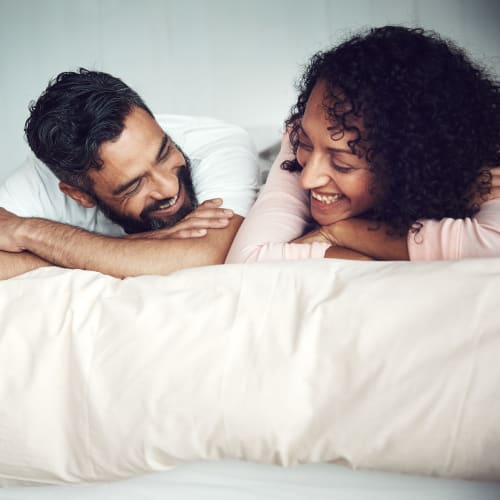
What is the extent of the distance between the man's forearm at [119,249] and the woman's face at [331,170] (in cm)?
26

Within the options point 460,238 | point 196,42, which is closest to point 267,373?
point 460,238

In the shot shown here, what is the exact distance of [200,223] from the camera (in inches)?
46.3

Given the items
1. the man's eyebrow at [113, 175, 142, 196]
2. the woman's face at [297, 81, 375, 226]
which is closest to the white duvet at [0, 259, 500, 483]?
the woman's face at [297, 81, 375, 226]

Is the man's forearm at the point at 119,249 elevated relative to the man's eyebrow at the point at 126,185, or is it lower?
lower

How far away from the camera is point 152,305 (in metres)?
0.77

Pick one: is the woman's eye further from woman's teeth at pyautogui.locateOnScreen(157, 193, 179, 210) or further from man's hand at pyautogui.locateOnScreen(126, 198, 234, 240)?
woman's teeth at pyautogui.locateOnScreen(157, 193, 179, 210)

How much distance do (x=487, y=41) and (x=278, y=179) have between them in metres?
1.22

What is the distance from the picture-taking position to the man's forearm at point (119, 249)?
3.64 feet

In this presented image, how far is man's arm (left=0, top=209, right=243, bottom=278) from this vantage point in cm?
111

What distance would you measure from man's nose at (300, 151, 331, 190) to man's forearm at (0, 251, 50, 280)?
24.9 inches

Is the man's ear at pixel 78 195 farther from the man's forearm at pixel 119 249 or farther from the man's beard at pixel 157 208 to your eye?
the man's forearm at pixel 119 249

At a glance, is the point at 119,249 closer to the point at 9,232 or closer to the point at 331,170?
the point at 9,232

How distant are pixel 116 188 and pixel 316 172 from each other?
21.5 inches

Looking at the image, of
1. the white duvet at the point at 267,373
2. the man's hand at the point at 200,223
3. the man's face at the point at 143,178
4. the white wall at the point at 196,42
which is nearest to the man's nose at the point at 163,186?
the man's face at the point at 143,178
